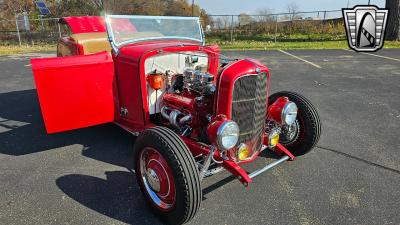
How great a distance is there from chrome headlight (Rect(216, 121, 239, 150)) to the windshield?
2.15m

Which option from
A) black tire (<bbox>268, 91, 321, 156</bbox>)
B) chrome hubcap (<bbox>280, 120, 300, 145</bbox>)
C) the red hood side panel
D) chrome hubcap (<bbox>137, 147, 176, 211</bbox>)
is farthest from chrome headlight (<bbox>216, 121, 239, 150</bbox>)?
the red hood side panel

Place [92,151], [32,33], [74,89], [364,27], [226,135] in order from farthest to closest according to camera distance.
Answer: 1. [32,33]
2. [364,27]
3. [92,151]
4. [74,89]
5. [226,135]

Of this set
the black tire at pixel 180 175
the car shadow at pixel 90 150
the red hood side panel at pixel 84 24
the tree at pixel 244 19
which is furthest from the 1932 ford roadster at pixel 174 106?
the tree at pixel 244 19

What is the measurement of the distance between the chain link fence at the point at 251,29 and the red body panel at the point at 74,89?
17.2 meters

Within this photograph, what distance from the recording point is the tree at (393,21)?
1705 cm

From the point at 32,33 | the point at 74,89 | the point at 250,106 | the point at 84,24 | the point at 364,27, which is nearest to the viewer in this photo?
the point at 250,106

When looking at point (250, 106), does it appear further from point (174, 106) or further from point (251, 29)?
point (251, 29)

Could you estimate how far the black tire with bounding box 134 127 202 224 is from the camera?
2.52 m

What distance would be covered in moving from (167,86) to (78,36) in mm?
3103

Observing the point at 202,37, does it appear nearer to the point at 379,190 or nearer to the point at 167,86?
the point at 167,86

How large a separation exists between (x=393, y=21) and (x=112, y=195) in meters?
19.6

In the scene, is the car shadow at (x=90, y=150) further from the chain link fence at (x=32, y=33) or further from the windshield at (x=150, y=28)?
the chain link fence at (x=32, y=33)

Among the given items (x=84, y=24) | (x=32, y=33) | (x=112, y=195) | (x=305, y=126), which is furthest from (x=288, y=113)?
(x=32, y=33)

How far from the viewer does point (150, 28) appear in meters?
4.36
